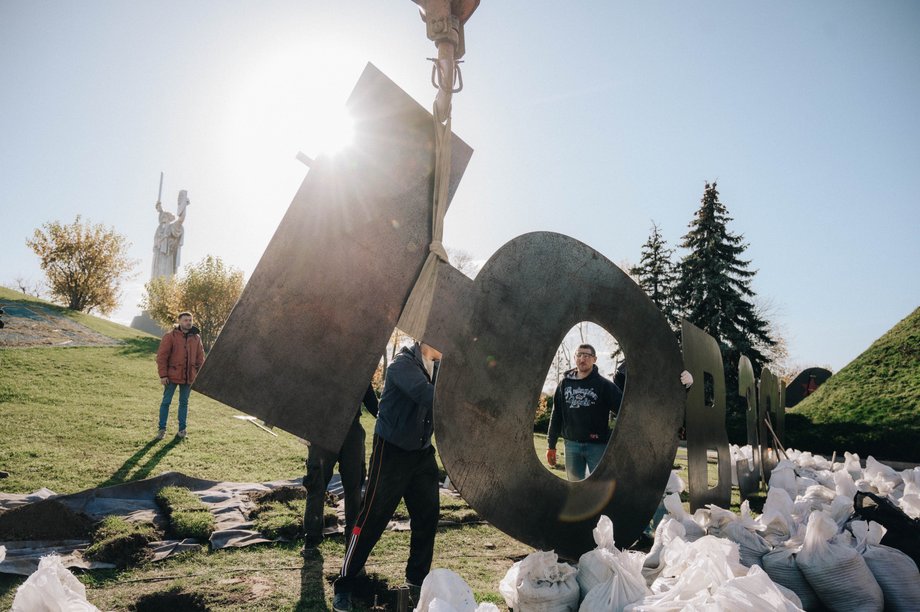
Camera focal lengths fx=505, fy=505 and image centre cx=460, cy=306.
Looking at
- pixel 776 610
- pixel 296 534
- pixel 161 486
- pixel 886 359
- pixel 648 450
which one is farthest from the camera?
pixel 886 359

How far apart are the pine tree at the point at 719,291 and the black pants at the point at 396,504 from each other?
999 inches

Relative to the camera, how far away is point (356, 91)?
213cm

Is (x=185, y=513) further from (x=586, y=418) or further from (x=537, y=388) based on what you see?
(x=537, y=388)

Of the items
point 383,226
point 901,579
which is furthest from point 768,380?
point 383,226

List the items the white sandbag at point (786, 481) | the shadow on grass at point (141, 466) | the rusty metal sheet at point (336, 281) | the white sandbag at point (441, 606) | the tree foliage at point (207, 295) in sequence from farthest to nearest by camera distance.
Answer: the tree foliage at point (207, 295)
the shadow on grass at point (141, 466)
the white sandbag at point (786, 481)
the rusty metal sheet at point (336, 281)
the white sandbag at point (441, 606)

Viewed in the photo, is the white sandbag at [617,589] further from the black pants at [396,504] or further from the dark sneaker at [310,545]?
the dark sneaker at [310,545]

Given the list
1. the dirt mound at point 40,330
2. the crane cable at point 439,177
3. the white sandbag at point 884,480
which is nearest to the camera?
the crane cable at point 439,177

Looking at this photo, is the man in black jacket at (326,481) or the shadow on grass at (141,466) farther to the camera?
the shadow on grass at (141,466)

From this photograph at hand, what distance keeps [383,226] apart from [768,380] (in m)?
9.37

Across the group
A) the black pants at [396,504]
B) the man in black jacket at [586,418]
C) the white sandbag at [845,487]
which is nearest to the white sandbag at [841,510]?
the white sandbag at [845,487]

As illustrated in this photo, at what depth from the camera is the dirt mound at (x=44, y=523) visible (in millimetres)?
4164

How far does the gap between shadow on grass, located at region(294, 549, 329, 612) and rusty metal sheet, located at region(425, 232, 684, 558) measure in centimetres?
178

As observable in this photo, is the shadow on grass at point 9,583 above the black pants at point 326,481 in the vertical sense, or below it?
below

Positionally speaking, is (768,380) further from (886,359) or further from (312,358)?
(886,359)
